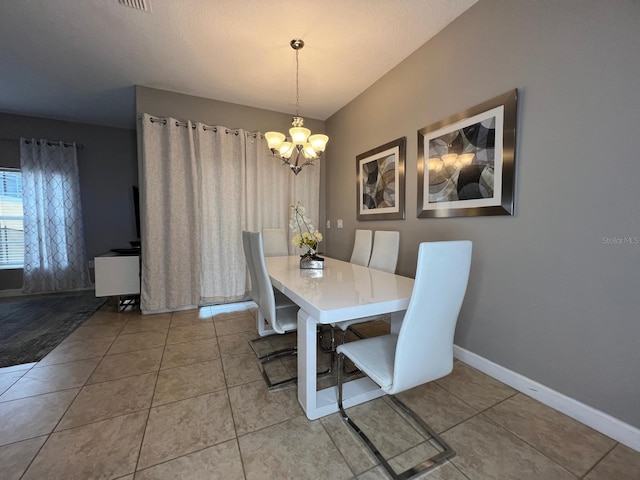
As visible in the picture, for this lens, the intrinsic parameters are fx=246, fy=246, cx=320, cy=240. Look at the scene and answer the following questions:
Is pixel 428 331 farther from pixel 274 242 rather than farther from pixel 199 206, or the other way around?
pixel 199 206

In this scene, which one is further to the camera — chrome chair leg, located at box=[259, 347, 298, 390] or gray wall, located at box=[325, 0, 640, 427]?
chrome chair leg, located at box=[259, 347, 298, 390]

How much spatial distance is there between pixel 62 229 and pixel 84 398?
3.67 meters

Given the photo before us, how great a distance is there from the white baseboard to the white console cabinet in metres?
3.77

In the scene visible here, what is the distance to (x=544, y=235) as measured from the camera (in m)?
1.50

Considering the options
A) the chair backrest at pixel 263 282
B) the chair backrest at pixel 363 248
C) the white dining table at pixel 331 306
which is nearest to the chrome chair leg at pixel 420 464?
the white dining table at pixel 331 306

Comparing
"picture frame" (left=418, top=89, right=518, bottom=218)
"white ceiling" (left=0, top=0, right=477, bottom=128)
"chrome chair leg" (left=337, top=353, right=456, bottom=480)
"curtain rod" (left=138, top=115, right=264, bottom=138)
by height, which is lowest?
"chrome chair leg" (left=337, top=353, right=456, bottom=480)

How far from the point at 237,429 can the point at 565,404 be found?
1854 millimetres

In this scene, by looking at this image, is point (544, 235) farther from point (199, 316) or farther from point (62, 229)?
point (62, 229)

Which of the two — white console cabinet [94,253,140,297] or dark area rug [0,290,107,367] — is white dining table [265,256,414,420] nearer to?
dark area rug [0,290,107,367]

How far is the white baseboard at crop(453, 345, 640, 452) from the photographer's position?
121 cm

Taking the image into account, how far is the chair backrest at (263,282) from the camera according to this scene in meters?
1.54

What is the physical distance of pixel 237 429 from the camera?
131cm

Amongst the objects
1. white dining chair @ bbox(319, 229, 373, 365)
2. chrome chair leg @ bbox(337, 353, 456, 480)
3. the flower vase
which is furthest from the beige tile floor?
white dining chair @ bbox(319, 229, 373, 365)

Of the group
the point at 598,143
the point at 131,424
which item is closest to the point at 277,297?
the point at 131,424
